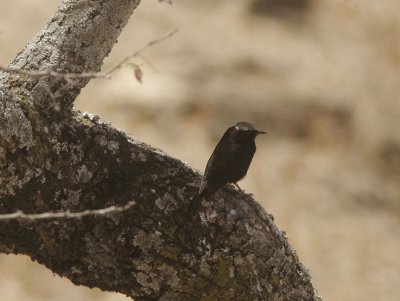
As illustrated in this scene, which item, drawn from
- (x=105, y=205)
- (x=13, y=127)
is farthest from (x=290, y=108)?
(x=13, y=127)

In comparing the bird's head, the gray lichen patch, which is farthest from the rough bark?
the bird's head

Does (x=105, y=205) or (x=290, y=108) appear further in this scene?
(x=290, y=108)

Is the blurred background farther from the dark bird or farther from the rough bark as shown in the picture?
the rough bark

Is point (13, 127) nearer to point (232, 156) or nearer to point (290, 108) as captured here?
point (232, 156)

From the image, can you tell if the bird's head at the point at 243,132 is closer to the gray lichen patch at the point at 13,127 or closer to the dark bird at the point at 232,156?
the dark bird at the point at 232,156

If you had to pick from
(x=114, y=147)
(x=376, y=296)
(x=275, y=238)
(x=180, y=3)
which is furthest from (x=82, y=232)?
(x=180, y=3)
